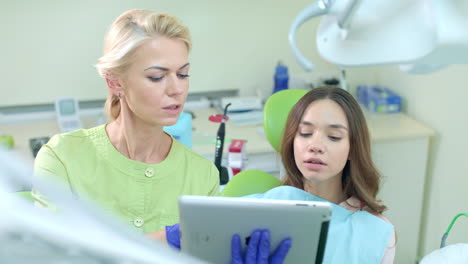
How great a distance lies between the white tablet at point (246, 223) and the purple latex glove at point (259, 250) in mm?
12

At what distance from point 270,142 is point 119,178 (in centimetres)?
59

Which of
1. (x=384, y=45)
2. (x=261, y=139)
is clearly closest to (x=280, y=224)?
(x=384, y=45)

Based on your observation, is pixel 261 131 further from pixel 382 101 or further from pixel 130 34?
pixel 130 34

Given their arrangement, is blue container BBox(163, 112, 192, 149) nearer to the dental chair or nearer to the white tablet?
the dental chair

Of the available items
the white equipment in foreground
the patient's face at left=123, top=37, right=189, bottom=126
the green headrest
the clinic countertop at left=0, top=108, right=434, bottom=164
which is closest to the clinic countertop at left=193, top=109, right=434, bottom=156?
the clinic countertop at left=0, top=108, right=434, bottom=164

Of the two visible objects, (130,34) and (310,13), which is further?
A: (130,34)

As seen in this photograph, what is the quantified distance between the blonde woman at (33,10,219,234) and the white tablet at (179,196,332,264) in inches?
12.6

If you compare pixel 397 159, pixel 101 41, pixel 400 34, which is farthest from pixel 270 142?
pixel 101 41

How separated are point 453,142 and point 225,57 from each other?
1291mm

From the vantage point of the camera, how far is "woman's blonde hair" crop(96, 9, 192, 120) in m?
1.13

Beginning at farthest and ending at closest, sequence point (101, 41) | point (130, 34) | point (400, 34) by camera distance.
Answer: point (101, 41), point (130, 34), point (400, 34)

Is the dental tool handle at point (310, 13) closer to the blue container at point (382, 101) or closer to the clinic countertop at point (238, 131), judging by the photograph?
the clinic countertop at point (238, 131)

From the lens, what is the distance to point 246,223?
92 cm

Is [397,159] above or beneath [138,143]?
beneath
